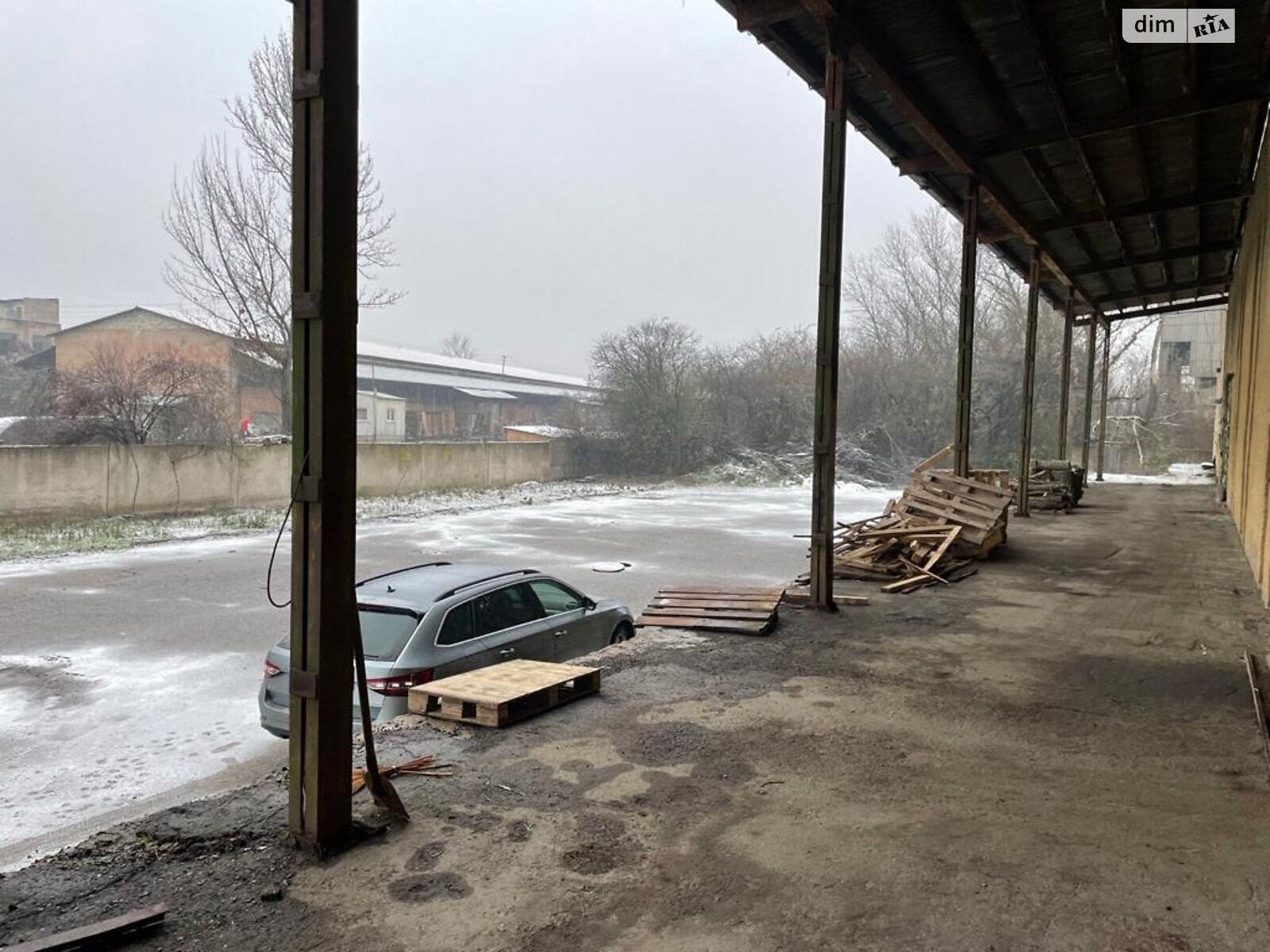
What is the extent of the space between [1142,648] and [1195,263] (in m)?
18.7

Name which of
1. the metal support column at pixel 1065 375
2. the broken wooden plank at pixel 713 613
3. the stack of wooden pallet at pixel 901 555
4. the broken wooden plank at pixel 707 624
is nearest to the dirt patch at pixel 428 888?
the broken wooden plank at pixel 707 624

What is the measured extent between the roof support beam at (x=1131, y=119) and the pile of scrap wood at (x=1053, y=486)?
9.09 m

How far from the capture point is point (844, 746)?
4.98 metres

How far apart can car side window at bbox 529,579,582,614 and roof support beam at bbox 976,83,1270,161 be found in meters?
9.22

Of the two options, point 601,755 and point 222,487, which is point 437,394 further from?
point 601,755

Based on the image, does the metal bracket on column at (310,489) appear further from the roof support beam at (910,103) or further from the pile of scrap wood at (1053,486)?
the pile of scrap wood at (1053,486)

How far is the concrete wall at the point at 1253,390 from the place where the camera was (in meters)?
10.6

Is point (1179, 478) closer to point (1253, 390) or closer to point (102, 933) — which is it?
point (1253, 390)

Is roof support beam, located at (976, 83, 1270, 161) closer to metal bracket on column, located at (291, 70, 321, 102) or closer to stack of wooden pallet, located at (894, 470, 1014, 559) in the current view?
stack of wooden pallet, located at (894, 470, 1014, 559)

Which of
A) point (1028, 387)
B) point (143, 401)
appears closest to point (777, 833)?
point (1028, 387)

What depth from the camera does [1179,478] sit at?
3353 cm

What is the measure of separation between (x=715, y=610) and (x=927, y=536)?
4.37 meters

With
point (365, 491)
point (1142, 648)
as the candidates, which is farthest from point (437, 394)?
point (1142, 648)

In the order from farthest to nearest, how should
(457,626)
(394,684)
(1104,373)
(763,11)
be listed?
(1104,373) < (763,11) < (457,626) < (394,684)
